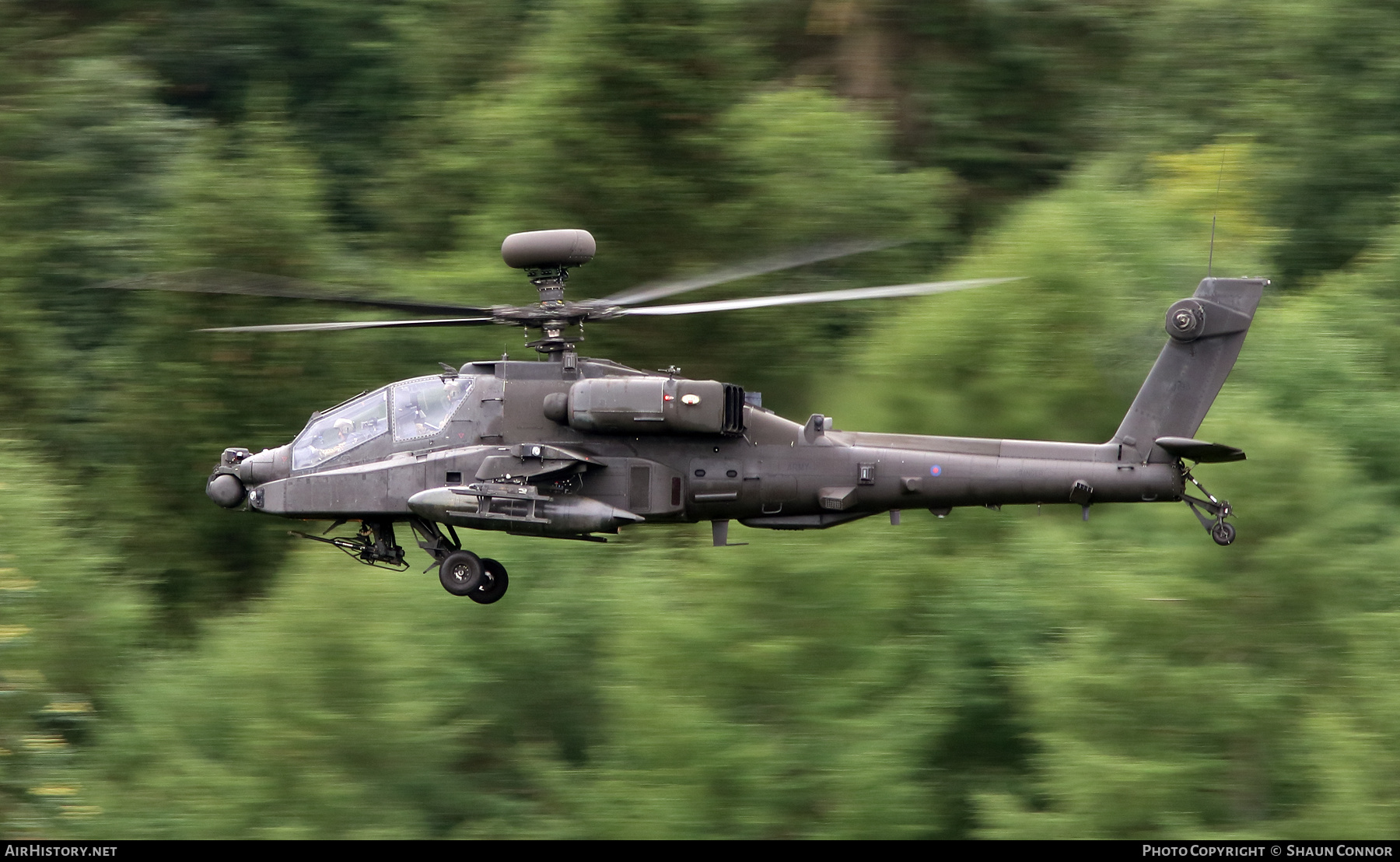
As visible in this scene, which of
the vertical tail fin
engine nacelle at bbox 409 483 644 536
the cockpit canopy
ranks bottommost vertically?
engine nacelle at bbox 409 483 644 536

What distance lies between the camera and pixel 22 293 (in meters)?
31.9

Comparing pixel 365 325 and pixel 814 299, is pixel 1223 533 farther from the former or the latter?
pixel 365 325

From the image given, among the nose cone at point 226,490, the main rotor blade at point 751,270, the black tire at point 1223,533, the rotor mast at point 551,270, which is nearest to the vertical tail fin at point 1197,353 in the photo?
the black tire at point 1223,533

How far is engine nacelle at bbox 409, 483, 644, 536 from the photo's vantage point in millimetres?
15984

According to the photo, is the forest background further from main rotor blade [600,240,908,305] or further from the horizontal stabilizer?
main rotor blade [600,240,908,305]

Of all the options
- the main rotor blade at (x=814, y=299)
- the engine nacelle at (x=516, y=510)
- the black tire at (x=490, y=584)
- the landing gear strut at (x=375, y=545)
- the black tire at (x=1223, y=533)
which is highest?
the main rotor blade at (x=814, y=299)

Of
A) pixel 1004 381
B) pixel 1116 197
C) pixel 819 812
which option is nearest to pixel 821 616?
pixel 819 812

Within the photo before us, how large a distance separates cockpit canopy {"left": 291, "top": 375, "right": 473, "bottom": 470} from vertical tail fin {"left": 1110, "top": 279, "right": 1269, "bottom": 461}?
6.37 m

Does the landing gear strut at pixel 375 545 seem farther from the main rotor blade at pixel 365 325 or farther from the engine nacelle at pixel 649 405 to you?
the engine nacelle at pixel 649 405

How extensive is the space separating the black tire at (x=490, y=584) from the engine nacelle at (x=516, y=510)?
Result: 0.87m

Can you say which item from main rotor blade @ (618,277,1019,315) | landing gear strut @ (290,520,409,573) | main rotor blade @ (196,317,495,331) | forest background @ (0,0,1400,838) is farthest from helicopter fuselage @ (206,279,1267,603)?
forest background @ (0,0,1400,838)

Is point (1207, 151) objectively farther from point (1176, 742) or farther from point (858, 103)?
point (1176, 742)

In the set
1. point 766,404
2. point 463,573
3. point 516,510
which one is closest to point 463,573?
point 463,573

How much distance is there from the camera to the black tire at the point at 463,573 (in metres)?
16.8
